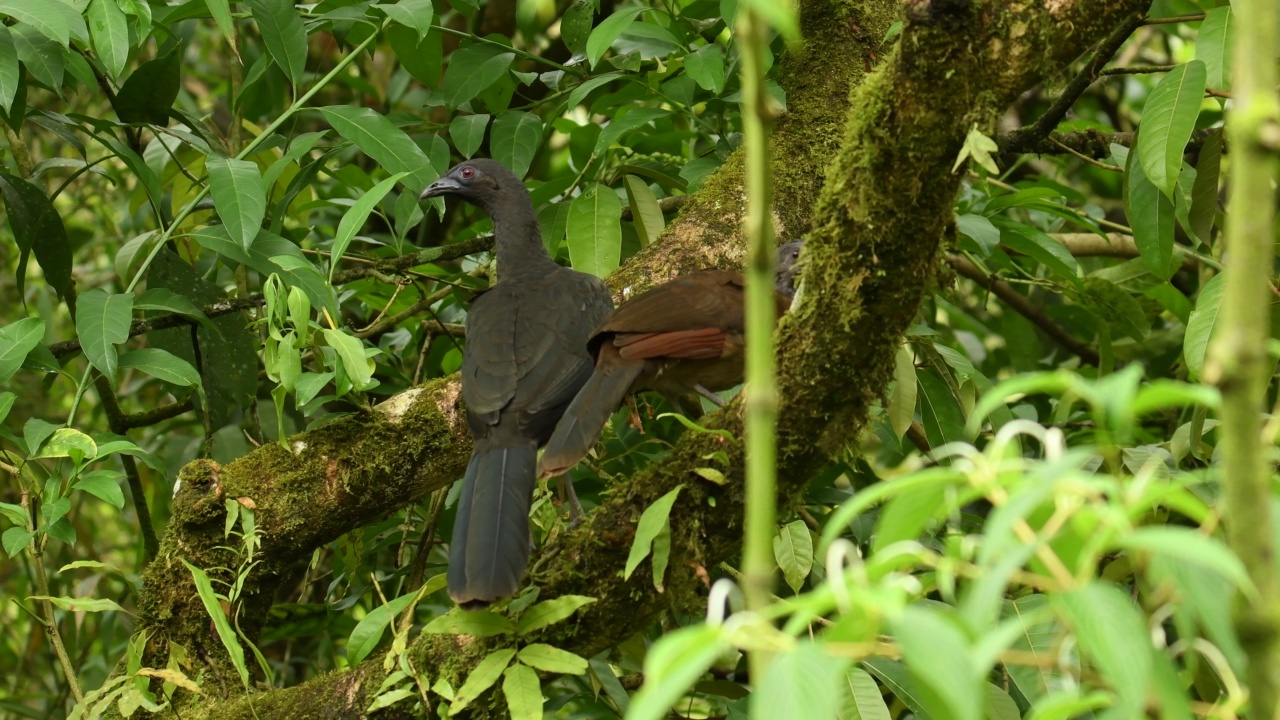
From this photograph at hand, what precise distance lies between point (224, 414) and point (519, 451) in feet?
4.06

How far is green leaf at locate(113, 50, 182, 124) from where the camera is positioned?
3.53 m

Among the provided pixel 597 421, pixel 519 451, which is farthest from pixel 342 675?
pixel 597 421

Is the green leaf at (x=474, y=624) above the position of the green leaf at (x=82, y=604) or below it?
above

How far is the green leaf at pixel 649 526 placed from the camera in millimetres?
2381

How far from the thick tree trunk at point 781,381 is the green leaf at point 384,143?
61 cm

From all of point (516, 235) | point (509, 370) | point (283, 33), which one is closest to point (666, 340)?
point (509, 370)

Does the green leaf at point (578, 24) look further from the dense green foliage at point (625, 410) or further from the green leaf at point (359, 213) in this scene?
the green leaf at point (359, 213)

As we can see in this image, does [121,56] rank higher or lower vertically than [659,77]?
higher

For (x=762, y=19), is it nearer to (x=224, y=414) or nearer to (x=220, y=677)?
(x=220, y=677)

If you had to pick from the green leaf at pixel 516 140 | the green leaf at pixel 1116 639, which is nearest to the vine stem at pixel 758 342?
the green leaf at pixel 1116 639

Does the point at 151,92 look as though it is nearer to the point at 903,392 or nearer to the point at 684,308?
the point at 684,308

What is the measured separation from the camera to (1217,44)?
2766 mm

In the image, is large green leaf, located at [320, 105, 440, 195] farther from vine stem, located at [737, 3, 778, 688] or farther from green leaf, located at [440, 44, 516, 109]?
vine stem, located at [737, 3, 778, 688]

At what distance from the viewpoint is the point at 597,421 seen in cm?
298
